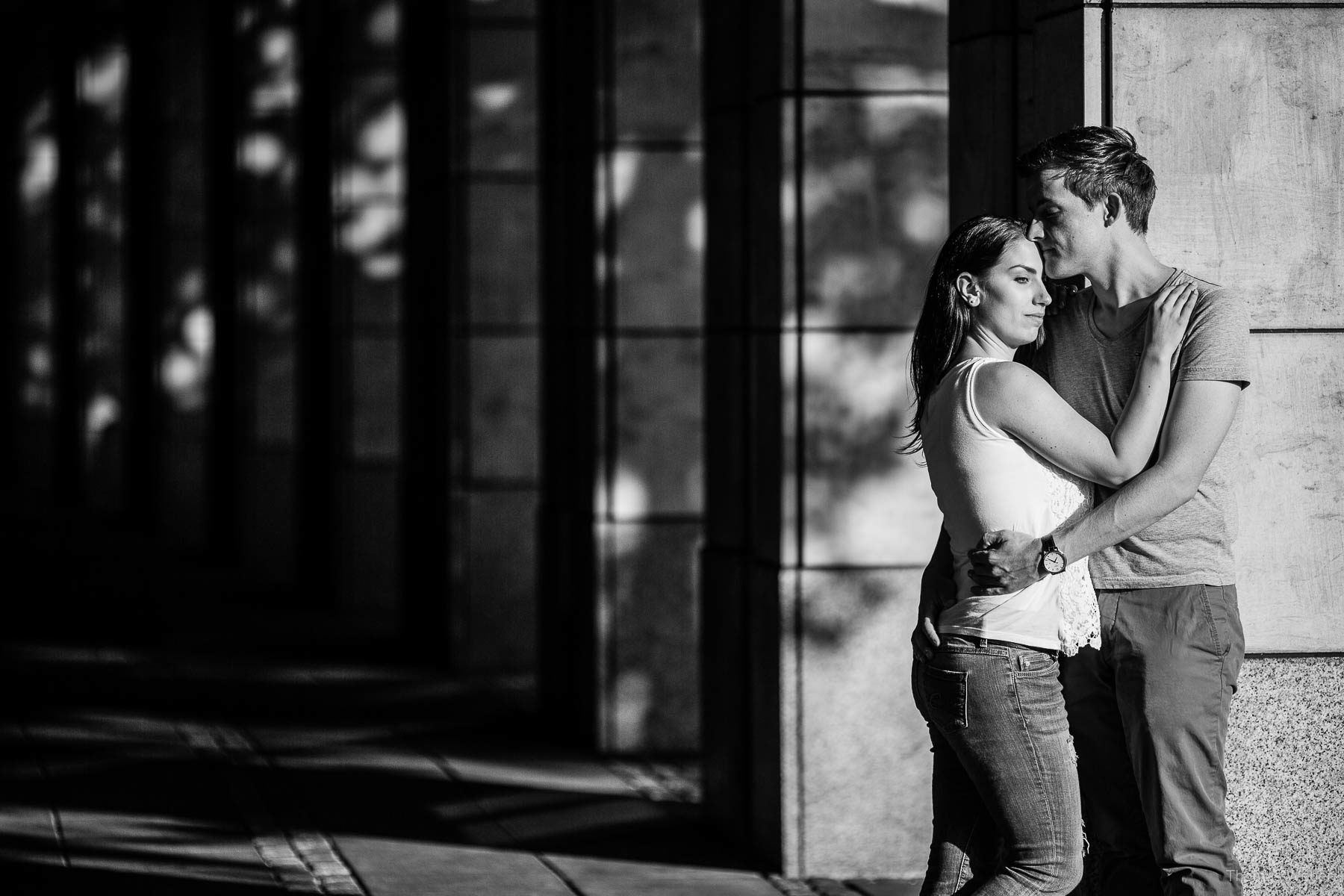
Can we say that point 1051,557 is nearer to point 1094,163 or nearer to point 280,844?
point 1094,163

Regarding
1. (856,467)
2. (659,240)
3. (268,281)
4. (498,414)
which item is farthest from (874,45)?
(268,281)

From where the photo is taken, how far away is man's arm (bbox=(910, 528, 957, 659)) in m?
3.83

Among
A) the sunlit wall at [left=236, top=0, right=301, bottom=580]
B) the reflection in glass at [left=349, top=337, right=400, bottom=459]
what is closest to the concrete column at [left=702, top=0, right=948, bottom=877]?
the reflection in glass at [left=349, top=337, right=400, bottom=459]

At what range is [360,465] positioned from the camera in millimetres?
14281

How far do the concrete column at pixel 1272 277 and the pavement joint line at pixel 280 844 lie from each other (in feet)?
10.1

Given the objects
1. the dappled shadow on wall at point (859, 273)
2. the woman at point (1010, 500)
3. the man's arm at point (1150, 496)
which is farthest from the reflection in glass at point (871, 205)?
the man's arm at point (1150, 496)

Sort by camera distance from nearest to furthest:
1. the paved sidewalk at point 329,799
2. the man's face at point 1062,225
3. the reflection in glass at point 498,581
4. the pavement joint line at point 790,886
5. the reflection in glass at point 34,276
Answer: the man's face at point 1062,225, the pavement joint line at point 790,886, the paved sidewalk at point 329,799, the reflection in glass at point 498,581, the reflection in glass at point 34,276

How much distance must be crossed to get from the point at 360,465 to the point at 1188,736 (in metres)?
10.9

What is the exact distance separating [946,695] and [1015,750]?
163 millimetres

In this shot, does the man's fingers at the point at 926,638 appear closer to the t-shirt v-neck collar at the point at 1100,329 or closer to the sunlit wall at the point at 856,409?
the t-shirt v-neck collar at the point at 1100,329

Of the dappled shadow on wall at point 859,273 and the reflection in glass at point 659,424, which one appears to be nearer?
the dappled shadow on wall at point 859,273

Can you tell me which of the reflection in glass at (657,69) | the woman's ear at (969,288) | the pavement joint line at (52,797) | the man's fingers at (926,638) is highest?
the reflection in glass at (657,69)

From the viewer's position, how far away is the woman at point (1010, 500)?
12.2ft

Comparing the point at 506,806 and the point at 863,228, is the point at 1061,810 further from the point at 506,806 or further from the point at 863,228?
the point at 506,806
